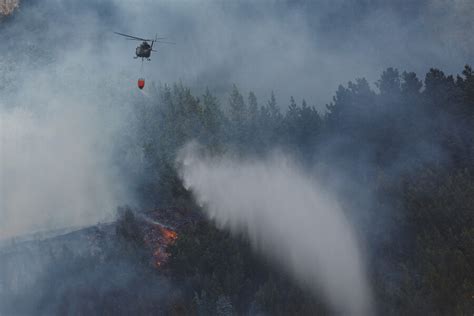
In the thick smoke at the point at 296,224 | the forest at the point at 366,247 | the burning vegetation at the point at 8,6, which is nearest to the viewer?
the forest at the point at 366,247

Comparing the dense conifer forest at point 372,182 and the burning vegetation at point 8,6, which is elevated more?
the burning vegetation at point 8,6

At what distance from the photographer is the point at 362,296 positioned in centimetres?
3002

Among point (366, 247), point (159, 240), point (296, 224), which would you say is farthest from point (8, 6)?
point (366, 247)

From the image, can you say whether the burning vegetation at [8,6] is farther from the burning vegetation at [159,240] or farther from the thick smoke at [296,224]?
the burning vegetation at [159,240]

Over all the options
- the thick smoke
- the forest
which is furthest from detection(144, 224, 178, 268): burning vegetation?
the thick smoke

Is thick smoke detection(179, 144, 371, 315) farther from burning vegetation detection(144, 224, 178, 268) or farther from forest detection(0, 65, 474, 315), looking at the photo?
burning vegetation detection(144, 224, 178, 268)

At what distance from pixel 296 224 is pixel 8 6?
148m

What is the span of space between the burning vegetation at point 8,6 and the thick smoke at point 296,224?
4833 inches

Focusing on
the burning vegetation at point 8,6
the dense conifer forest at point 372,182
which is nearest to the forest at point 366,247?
the dense conifer forest at point 372,182

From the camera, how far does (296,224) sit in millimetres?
41969

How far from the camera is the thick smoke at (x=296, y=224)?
32.5m

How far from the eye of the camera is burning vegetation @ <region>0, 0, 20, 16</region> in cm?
14875

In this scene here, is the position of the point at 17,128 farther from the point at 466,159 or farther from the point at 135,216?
the point at 466,159

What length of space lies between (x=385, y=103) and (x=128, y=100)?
5500 cm
